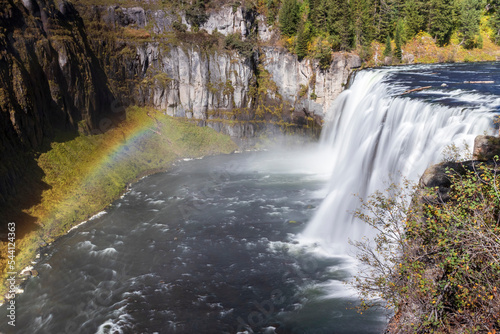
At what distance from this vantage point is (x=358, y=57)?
159 ft

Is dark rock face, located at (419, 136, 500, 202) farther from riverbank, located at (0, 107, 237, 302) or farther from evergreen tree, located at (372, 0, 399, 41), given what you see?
evergreen tree, located at (372, 0, 399, 41)

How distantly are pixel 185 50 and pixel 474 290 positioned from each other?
5027cm

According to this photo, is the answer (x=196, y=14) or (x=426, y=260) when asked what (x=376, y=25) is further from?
(x=426, y=260)

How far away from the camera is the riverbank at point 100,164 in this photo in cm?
2842

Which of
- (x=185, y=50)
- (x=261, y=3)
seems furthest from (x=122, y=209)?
(x=261, y=3)

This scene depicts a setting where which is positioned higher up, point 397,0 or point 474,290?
point 397,0

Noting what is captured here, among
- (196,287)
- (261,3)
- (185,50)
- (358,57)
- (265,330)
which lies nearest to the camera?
(265,330)

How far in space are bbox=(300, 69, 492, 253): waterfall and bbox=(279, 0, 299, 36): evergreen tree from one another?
785 inches

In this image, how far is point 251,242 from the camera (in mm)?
27016

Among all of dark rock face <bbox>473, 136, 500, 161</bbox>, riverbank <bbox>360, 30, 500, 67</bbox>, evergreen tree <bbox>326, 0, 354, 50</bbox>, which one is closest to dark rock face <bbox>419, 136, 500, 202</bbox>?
dark rock face <bbox>473, 136, 500, 161</bbox>

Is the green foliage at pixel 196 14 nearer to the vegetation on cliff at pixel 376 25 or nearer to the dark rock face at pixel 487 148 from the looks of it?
the vegetation on cliff at pixel 376 25

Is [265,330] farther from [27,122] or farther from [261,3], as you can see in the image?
[261,3]

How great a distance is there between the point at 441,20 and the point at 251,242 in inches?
1994

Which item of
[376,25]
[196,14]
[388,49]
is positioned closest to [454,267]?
[388,49]
